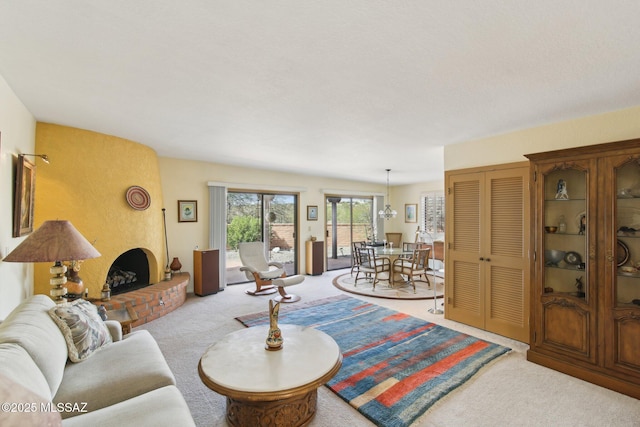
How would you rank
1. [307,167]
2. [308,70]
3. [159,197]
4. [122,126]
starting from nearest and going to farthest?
[308,70], [122,126], [159,197], [307,167]

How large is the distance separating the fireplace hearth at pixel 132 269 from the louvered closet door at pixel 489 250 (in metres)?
4.66

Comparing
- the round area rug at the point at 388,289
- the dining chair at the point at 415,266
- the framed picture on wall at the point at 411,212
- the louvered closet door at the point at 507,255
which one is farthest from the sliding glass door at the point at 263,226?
the louvered closet door at the point at 507,255

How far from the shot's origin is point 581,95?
2391 millimetres

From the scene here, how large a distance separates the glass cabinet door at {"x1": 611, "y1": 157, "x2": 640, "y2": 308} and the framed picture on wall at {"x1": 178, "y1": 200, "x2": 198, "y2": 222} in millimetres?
5749

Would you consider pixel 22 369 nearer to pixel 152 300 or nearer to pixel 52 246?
pixel 52 246

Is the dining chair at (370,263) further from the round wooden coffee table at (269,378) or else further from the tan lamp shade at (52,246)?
the tan lamp shade at (52,246)

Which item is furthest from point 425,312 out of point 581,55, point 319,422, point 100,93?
point 100,93

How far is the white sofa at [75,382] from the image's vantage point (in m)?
1.16

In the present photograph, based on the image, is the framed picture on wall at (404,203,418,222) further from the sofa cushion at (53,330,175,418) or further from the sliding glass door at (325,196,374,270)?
the sofa cushion at (53,330,175,418)

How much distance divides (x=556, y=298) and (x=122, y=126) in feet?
16.4

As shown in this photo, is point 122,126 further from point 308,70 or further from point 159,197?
point 308,70

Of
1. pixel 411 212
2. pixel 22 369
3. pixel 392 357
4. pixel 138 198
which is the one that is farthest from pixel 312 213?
Result: pixel 22 369

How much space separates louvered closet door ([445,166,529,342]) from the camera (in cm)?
337

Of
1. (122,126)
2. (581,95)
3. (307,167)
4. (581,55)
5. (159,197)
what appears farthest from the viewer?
(307,167)
